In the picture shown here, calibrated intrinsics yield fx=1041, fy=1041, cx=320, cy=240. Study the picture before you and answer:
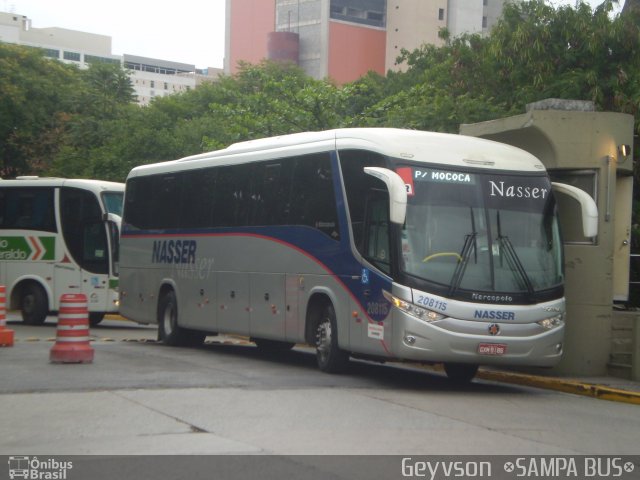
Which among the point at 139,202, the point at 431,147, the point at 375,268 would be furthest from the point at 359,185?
the point at 139,202

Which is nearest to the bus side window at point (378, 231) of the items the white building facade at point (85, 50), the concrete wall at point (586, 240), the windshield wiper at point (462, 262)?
the windshield wiper at point (462, 262)

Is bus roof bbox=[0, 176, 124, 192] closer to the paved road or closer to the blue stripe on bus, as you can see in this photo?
the blue stripe on bus

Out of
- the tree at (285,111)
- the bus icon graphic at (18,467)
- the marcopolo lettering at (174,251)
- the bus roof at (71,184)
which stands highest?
the tree at (285,111)

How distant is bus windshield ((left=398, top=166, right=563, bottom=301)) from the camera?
13.5 metres

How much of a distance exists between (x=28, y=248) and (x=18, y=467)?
66.2 ft

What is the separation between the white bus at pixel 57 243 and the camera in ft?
88.0

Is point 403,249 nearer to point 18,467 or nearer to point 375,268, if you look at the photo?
point 375,268

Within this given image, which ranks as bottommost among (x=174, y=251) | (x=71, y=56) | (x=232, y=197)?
(x=174, y=251)

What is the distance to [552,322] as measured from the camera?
13.9 m

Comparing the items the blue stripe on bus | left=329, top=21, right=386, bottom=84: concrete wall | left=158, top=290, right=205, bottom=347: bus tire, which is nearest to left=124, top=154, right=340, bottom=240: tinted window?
the blue stripe on bus

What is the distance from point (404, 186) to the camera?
13227mm

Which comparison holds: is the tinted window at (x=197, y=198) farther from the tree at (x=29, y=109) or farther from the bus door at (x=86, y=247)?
the tree at (x=29, y=109)

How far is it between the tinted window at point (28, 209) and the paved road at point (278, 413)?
11.4m

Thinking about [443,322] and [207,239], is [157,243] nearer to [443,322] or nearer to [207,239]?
[207,239]
